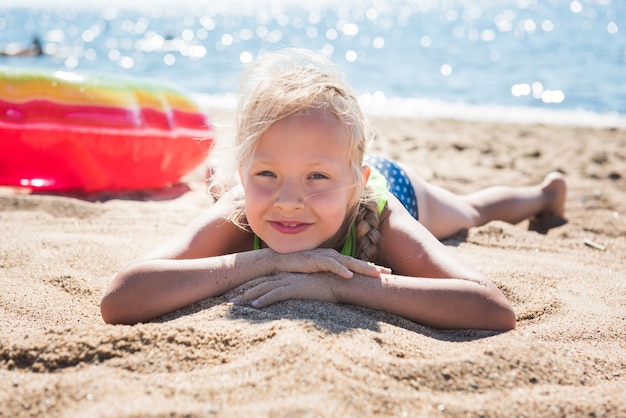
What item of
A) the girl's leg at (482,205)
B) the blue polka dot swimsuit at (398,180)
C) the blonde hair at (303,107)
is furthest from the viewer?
the girl's leg at (482,205)

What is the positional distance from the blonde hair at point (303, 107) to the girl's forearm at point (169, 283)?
327 mm

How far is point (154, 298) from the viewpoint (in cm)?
239

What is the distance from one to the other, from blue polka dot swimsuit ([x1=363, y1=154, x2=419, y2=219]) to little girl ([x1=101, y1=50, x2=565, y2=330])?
0.87 metres

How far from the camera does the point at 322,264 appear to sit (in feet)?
7.98

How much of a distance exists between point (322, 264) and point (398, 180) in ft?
4.58

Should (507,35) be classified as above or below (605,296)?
above

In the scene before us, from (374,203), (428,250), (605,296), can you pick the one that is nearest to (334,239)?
(374,203)

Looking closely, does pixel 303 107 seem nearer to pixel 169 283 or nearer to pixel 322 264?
pixel 322 264

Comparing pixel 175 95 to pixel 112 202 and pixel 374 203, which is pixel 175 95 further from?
pixel 374 203

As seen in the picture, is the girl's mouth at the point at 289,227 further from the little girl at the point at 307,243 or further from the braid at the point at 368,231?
the braid at the point at 368,231

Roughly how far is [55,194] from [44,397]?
3225 mm

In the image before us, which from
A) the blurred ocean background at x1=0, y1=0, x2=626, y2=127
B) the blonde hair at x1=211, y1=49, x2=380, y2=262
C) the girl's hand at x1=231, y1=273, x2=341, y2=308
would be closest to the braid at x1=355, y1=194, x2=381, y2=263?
the blonde hair at x1=211, y1=49, x2=380, y2=262

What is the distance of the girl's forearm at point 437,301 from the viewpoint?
2381 millimetres

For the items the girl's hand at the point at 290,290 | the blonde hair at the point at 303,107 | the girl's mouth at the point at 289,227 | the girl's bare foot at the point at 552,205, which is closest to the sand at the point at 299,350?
the girl's hand at the point at 290,290
